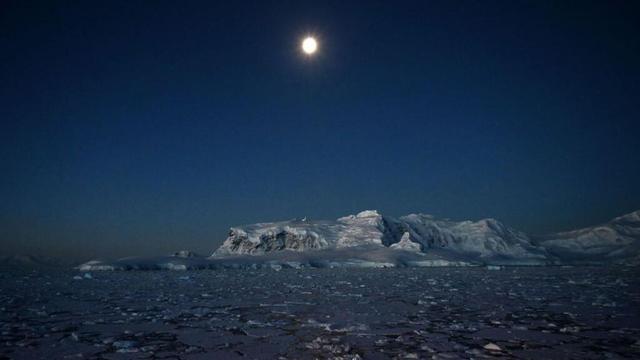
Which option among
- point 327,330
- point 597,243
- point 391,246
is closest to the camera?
point 327,330

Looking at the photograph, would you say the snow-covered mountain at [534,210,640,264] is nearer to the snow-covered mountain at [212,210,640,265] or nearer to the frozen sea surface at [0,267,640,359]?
the snow-covered mountain at [212,210,640,265]

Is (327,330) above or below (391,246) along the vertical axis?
below

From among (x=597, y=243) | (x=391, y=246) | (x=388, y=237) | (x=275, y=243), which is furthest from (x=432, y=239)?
(x=597, y=243)

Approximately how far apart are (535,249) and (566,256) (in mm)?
21374

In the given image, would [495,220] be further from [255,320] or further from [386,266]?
[255,320]

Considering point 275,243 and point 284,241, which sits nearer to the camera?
point 284,241

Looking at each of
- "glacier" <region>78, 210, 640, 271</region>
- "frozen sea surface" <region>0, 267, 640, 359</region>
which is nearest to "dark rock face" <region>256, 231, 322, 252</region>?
"glacier" <region>78, 210, 640, 271</region>

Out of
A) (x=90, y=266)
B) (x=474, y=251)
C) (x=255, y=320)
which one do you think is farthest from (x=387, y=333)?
(x=474, y=251)

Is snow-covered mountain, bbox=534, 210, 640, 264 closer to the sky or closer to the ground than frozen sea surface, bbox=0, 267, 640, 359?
closer to the sky

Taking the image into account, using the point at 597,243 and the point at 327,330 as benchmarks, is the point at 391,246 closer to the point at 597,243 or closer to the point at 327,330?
the point at 597,243

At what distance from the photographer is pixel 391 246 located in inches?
5074

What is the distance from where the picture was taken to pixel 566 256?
171000mm

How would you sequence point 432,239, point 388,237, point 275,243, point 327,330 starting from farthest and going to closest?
point 432,239, point 388,237, point 275,243, point 327,330

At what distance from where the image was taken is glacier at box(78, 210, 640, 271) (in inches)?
4318
